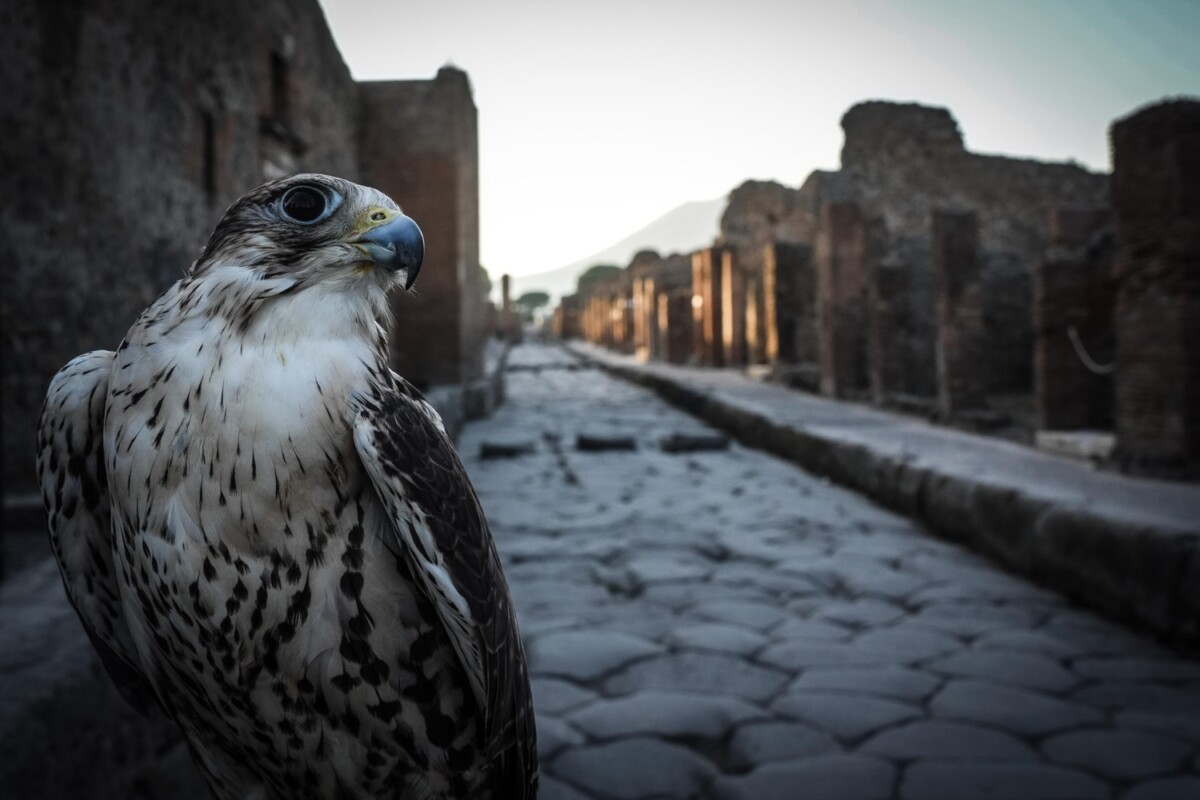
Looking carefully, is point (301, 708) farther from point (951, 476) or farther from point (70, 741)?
point (951, 476)

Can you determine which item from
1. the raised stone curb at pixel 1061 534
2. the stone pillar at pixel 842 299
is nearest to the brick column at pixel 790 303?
the stone pillar at pixel 842 299

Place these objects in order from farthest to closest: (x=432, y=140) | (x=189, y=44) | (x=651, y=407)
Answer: (x=651, y=407) → (x=432, y=140) → (x=189, y=44)

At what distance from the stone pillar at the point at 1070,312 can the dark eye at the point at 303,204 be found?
7193mm

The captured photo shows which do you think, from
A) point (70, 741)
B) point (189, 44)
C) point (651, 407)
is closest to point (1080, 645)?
point (70, 741)

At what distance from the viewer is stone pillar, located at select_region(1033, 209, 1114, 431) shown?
7.36 metres

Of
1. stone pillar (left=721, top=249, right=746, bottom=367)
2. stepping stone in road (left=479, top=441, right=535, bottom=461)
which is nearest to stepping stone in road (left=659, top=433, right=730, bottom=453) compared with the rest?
stepping stone in road (left=479, top=441, right=535, bottom=461)

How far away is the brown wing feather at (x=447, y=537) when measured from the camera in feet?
3.54

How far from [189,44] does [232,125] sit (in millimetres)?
754

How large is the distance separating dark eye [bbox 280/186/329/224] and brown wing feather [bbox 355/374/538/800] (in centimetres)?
23

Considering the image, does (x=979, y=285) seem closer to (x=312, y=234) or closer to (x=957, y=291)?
(x=957, y=291)

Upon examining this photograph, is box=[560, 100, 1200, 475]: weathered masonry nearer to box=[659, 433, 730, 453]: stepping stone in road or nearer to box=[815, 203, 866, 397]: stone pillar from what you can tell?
box=[815, 203, 866, 397]: stone pillar

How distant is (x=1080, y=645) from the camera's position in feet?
10.3

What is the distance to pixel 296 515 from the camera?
108 centimetres

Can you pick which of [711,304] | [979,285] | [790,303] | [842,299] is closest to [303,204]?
[979,285]
